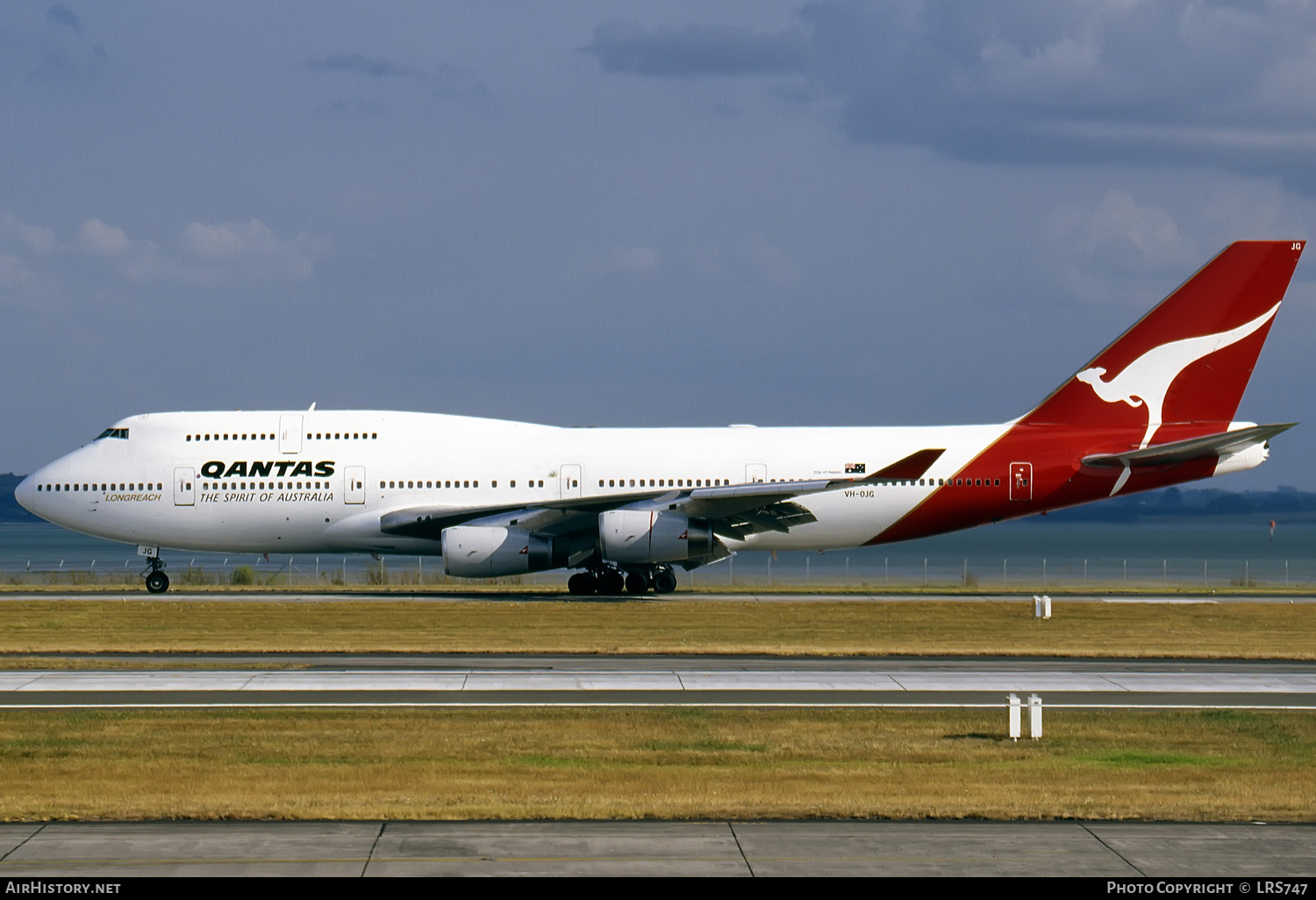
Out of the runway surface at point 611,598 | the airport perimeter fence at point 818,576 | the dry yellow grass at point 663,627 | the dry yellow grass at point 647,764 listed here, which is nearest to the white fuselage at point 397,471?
Result: the runway surface at point 611,598

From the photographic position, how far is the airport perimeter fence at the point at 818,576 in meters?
52.4

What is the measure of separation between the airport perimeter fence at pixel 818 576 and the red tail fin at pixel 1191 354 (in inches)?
300

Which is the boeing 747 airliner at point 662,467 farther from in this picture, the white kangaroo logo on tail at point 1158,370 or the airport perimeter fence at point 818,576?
the airport perimeter fence at point 818,576

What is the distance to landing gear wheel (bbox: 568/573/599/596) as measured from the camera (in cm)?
4275

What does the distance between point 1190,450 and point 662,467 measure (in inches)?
567

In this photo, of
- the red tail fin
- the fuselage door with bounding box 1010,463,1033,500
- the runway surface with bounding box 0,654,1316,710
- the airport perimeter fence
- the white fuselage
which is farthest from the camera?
the airport perimeter fence

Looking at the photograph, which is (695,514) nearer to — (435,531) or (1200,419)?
(435,531)

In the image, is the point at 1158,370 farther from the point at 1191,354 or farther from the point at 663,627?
the point at 663,627

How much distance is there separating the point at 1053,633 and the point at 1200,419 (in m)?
13.5

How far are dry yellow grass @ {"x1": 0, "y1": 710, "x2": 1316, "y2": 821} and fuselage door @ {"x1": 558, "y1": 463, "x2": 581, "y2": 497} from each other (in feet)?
73.8

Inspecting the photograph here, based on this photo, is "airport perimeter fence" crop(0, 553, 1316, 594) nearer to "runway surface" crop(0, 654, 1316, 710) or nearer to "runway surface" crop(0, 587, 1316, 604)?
"runway surface" crop(0, 587, 1316, 604)

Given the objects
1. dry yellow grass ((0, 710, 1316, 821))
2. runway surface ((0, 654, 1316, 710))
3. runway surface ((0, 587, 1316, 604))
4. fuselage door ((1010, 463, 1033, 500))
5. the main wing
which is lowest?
dry yellow grass ((0, 710, 1316, 821))

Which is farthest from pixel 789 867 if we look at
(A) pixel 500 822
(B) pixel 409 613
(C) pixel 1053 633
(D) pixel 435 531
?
(D) pixel 435 531

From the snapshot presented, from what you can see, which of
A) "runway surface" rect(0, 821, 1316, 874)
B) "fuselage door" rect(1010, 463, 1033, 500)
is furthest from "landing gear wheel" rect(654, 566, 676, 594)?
"runway surface" rect(0, 821, 1316, 874)
